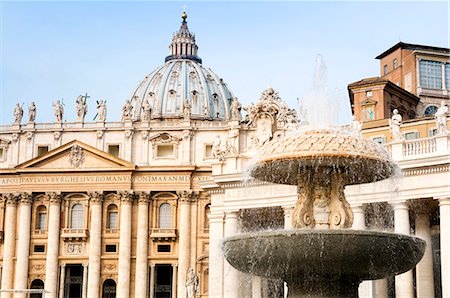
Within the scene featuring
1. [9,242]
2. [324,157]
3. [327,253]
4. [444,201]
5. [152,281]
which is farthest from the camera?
[9,242]

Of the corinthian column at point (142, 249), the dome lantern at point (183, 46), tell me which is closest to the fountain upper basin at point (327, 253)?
the corinthian column at point (142, 249)

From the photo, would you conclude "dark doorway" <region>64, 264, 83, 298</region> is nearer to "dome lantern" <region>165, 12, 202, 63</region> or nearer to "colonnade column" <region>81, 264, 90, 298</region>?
"colonnade column" <region>81, 264, 90, 298</region>

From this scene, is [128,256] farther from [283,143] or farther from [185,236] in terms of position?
[283,143]

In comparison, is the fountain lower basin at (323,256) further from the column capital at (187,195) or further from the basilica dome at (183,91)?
the basilica dome at (183,91)

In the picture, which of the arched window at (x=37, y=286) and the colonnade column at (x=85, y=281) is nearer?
the colonnade column at (x=85, y=281)

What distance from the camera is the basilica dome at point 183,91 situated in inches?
4063

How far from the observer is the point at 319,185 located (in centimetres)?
1848

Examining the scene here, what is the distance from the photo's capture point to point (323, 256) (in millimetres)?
15891

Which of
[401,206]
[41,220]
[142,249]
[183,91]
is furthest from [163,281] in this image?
→ [183,91]

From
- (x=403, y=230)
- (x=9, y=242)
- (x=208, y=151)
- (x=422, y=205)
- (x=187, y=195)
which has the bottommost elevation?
(x=9, y=242)

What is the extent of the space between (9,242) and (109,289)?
342 inches

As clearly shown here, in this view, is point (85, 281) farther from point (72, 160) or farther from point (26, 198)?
point (72, 160)

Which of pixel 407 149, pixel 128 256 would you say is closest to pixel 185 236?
pixel 128 256

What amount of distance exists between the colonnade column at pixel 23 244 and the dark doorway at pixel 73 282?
10.4ft
